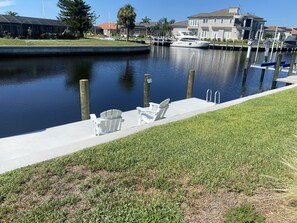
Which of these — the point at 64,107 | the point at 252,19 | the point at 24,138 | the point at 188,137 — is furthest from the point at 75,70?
the point at 252,19

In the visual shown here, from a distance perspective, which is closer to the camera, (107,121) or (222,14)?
(107,121)

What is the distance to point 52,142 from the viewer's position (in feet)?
19.4

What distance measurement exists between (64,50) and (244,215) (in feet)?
96.7

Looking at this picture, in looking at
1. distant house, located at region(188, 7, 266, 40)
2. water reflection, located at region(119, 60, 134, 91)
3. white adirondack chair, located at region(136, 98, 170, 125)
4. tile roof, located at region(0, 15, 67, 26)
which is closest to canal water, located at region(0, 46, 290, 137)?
water reflection, located at region(119, 60, 134, 91)

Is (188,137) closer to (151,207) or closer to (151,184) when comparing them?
(151,184)

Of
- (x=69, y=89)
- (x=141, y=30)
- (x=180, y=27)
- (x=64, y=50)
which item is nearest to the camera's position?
(x=69, y=89)

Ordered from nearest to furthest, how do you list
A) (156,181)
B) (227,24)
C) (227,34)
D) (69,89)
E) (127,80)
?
(156,181)
(69,89)
(127,80)
(227,24)
(227,34)

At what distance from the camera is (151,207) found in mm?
2812

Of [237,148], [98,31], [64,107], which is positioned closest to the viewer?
[237,148]

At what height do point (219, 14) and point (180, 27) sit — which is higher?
point (219, 14)

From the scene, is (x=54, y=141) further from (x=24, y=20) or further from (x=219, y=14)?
(x=219, y=14)

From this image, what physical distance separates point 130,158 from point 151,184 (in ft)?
2.43

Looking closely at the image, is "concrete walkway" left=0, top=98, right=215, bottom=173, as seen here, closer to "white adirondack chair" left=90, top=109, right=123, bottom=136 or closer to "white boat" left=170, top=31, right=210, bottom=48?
"white adirondack chair" left=90, top=109, right=123, bottom=136

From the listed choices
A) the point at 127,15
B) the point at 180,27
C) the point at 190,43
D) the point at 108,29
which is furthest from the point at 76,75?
the point at 108,29
